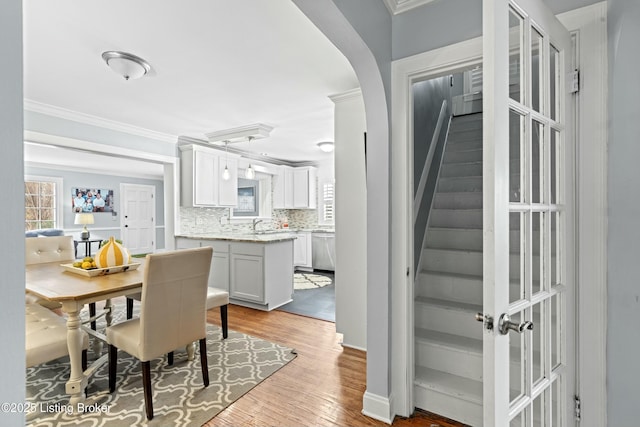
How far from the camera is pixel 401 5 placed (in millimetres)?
1811

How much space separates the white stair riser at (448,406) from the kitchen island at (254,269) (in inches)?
90.2

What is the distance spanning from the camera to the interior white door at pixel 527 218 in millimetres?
983

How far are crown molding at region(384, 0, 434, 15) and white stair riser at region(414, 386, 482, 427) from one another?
231 centimetres

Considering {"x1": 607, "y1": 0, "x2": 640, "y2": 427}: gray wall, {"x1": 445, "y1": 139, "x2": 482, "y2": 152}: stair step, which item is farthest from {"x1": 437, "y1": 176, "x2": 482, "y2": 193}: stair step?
{"x1": 607, "y1": 0, "x2": 640, "y2": 427}: gray wall

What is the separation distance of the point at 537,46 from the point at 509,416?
1.42 m

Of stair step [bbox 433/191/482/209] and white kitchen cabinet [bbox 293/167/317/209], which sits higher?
white kitchen cabinet [bbox 293/167/317/209]

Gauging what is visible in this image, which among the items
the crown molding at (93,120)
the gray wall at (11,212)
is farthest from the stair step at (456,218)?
the crown molding at (93,120)

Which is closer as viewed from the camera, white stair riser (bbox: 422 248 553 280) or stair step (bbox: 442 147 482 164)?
white stair riser (bbox: 422 248 553 280)

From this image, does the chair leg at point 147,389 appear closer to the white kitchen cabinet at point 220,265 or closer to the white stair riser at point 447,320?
the white stair riser at point 447,320

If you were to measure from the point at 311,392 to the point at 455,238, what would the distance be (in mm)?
1693

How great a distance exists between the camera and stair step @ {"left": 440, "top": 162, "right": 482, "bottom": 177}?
3.08 meters

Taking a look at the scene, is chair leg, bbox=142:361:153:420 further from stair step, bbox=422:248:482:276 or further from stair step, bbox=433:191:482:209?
stair step, bbox=433:191:482:209

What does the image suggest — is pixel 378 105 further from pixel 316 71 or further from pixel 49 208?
pixel 49 208

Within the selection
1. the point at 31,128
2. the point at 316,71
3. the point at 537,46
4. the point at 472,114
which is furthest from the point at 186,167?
the point at 537,46
